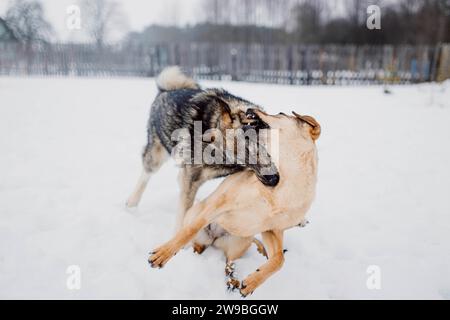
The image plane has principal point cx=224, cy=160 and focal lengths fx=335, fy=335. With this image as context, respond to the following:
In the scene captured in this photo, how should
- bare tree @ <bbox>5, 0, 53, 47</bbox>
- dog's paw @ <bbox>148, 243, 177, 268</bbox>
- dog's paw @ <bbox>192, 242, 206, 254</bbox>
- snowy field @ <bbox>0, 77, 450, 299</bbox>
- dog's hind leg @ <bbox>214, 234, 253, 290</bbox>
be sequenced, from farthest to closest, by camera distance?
bare tree @ <bbox>5, 0, 53, 47</bbox> → dog's paw @ <bbox>192, 242, 206, 254</bbox> → dog's hind leg @ <bbox>214, 234, 253, 290</bbox> → snowy field @ <bbox>0, 77, 450, 299</bbox> → dog's paw @ <bbox>148, 243, 177, 268</bbox>

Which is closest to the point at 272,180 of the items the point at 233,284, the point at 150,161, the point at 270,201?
the point at 270,201

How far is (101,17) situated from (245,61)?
11.3m

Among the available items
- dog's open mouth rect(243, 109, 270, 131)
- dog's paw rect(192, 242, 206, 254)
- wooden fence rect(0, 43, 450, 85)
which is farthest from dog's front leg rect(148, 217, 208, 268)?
wooden fence rect(0, 43, 450, 85)

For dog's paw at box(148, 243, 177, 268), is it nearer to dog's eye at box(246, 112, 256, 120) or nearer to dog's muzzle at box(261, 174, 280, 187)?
dog's muzzle at box(261, 174, 280, 187)

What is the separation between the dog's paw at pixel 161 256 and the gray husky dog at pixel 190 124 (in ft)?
2.36

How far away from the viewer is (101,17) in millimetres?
20000

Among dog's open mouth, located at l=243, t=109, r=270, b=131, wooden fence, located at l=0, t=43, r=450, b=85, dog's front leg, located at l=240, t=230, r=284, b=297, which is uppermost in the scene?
wooden fence, located at l=0, t=43, r=450, b=85

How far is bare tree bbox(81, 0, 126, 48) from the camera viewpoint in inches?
735

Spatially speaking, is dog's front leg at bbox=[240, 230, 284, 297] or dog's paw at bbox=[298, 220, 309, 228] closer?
dog's front leg at bbox=[240, 230, 284, 297]

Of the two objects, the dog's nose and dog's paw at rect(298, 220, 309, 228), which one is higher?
the dog's nose

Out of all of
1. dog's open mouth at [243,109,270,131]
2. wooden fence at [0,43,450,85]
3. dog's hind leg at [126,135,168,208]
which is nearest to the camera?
dog's open mouth at [243,109,270,131]

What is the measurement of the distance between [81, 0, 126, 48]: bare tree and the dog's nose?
18.9 meters

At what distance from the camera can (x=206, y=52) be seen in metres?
13.9

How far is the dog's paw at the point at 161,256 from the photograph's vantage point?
6.62ft
